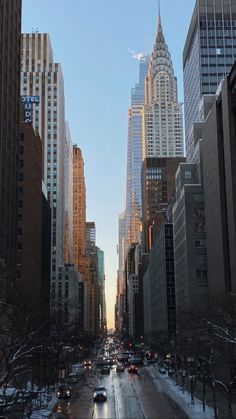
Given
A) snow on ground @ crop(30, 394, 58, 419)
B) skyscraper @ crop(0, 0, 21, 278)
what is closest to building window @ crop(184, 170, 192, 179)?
skyscraper @ crop(0, 0, 21, 278)

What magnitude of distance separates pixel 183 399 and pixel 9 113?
63.5m

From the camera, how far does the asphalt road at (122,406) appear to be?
5181 centimetres

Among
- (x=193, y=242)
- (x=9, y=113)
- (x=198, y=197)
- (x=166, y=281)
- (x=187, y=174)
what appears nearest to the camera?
(x=9, y=113)

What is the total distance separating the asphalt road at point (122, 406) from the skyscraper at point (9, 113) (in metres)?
32.9

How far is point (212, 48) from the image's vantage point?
18600 centimetres

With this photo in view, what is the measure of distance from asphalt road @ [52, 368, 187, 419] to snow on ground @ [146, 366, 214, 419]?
81cm

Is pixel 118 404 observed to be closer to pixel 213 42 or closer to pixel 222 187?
pixel 222 187

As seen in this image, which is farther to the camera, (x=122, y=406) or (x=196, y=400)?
(x=196, y=400)

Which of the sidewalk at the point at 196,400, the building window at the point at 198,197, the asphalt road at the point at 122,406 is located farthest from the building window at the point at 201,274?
the asphalt road at the point at 122,406

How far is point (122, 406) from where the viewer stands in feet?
194

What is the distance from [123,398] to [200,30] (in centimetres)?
14359

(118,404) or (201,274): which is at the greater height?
(201,274)

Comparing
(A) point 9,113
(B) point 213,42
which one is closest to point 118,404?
(A) point 9,113

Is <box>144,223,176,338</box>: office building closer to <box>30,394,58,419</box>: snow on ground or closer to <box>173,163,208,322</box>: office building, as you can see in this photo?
<box>173,163,208,322</box>: office building
